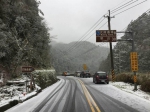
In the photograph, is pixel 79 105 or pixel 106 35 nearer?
pixel 79 105

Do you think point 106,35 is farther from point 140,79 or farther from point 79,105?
point 79,105

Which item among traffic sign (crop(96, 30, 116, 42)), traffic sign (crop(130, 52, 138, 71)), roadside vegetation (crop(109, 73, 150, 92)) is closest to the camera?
traffic sign (crop(130, 52, 138, 71))

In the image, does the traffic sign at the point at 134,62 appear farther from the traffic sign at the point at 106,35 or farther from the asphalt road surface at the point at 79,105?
the asphalt road surface at the point at 79,105

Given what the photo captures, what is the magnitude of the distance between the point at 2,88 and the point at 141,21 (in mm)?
92982

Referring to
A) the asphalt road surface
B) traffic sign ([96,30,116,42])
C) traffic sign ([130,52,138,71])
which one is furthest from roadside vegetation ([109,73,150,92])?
the asphalt road surface

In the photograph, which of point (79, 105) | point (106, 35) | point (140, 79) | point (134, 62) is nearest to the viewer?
point (79, 105)

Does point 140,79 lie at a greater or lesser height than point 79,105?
→ greater

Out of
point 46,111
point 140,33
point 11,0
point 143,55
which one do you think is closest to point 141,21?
point 140,33

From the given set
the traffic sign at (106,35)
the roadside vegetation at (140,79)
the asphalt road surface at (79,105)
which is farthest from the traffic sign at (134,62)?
the asphalt road surface at (79,105)

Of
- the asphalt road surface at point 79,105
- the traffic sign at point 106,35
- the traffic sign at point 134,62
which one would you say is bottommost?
the asphalt road surface at point 79,105

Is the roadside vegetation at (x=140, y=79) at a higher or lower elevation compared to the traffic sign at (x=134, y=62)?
Answer: lower

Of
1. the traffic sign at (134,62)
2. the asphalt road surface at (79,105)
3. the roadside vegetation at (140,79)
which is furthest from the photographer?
the roadside vegetation at (140,79)

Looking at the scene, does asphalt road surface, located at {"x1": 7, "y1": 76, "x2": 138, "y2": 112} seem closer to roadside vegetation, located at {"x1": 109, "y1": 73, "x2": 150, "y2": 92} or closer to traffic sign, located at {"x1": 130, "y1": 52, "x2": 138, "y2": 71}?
traffic sign, located at {"x1": 130, "y1": 52, "x2": 138, "y2": 71}

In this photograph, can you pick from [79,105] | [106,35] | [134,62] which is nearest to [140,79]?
[134,62]
